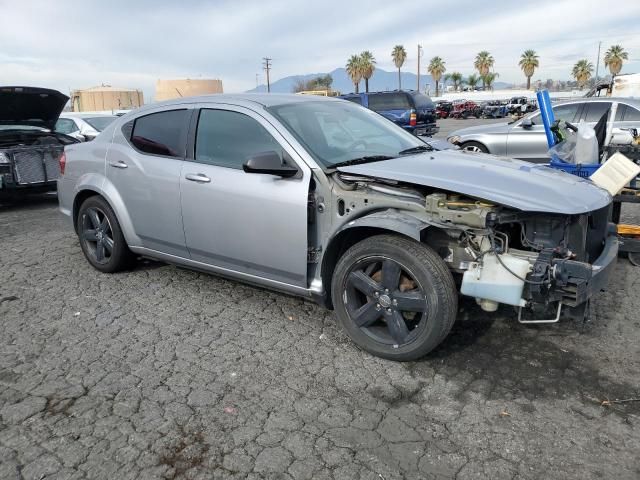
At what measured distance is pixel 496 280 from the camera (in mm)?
3070

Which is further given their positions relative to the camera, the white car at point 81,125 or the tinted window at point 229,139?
the white car at point 81,125

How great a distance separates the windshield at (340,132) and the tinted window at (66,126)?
9.55 metres

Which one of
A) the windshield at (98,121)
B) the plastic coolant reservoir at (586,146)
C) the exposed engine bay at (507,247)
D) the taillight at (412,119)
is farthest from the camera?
the taillight at (412,119)

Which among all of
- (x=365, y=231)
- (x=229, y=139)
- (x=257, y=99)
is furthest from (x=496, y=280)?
(x=257, y=99)

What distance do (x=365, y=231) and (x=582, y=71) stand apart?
94.6 meters

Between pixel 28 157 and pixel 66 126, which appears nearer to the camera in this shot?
pixel 28 157

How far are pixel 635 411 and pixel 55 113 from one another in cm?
894

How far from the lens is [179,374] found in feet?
11.0

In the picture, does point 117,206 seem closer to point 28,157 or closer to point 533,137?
point 28,157

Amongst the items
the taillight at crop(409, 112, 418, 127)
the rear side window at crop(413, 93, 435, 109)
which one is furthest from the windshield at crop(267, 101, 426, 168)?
the rear side window at crop(413, 93, 435, 109)

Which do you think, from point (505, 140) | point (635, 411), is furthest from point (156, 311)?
point (505, 140)

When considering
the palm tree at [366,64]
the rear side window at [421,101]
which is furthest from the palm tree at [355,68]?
the rear side window at [421,101]

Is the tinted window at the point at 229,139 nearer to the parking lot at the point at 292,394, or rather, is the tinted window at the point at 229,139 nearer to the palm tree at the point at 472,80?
the parking lot at the point at 292,394

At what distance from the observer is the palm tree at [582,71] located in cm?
8377
